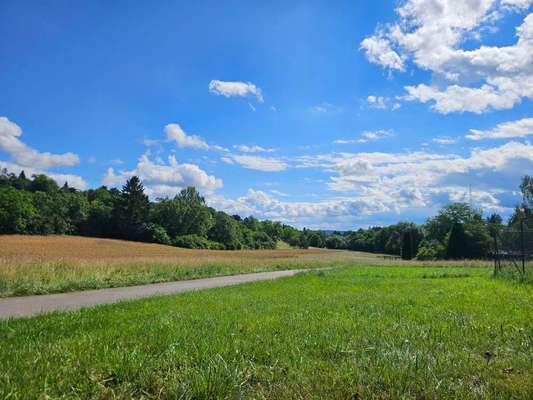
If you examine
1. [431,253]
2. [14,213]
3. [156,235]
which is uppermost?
[14,213]

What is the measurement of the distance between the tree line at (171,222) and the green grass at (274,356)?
65601 mm

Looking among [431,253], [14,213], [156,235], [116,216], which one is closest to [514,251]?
[431,253]

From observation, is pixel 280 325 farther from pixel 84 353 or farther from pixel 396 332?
pixel 84 353

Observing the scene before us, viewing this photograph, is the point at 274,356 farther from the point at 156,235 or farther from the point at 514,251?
the point at 156,235

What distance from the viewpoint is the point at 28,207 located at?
8481 centimetres

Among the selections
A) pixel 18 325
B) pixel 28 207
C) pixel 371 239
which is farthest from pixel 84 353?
pixel 371 239

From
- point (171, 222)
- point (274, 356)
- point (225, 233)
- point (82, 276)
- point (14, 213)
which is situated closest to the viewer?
point (274, 356)

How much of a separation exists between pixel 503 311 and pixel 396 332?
377 centimetres

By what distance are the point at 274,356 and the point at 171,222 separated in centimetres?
10992

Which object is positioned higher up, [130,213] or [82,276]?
[130,213]

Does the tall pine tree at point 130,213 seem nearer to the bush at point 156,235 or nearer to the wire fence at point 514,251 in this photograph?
the bush at point 156,235

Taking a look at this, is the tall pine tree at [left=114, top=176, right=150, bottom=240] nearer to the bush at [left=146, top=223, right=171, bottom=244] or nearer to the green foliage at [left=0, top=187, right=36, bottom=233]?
the bush at [left=146, top=223, right=171, bottom=244]

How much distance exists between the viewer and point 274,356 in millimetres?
5324

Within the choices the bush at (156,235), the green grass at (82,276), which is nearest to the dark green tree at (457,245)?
the green grass at (82,276)
